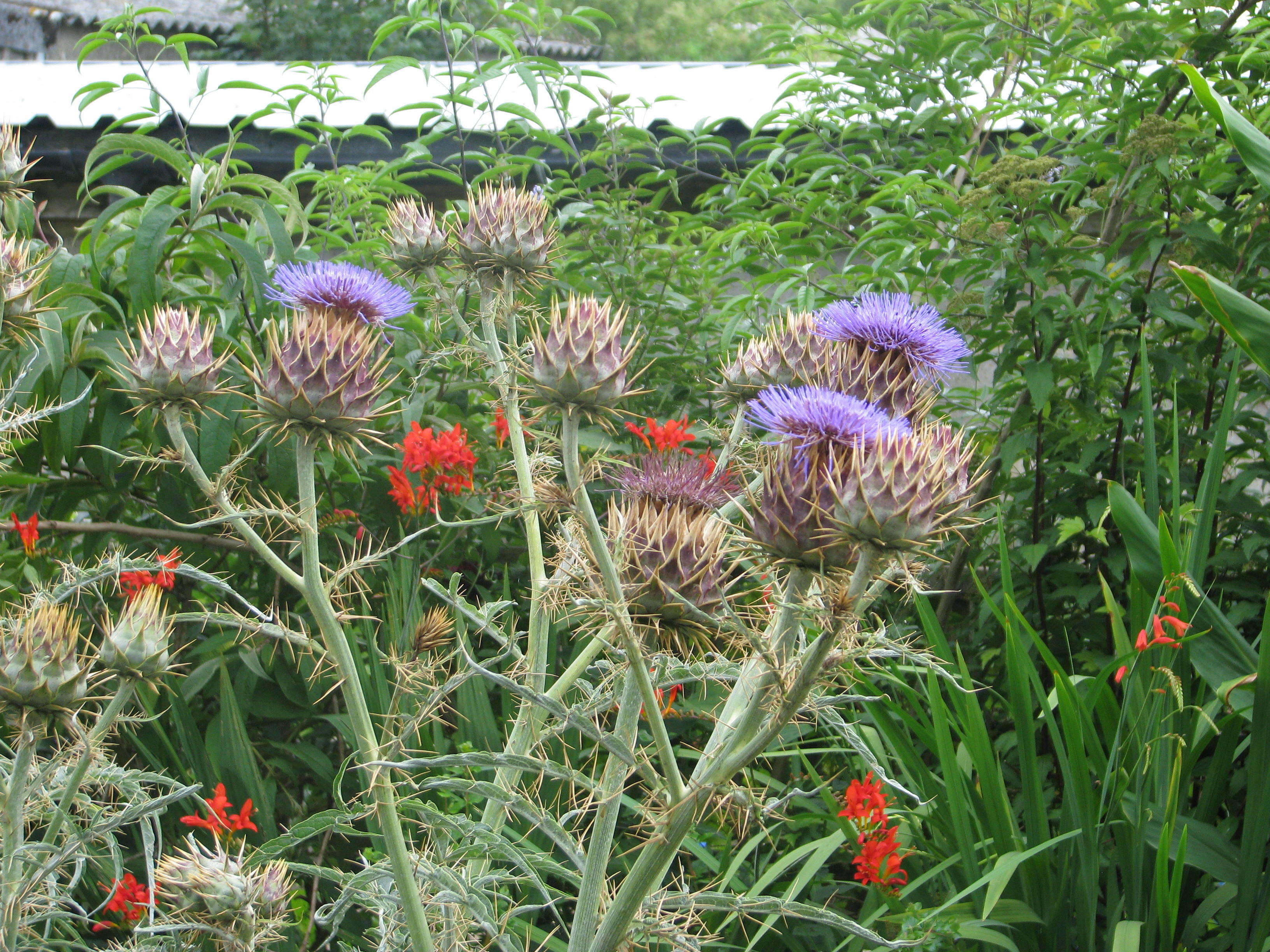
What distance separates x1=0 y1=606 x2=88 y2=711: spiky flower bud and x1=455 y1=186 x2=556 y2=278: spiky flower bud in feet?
3.60

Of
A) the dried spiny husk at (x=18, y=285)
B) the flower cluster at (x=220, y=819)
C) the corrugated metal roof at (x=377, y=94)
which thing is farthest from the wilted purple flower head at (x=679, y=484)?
the corrugated metal roof at (x=377, y=94)

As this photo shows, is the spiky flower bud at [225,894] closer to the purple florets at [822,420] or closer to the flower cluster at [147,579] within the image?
the flower cluster at [147,579]

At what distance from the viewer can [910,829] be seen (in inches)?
102

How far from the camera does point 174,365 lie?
1689mm

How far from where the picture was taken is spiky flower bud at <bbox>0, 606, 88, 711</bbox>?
1493mm

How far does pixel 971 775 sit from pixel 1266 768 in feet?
2.30

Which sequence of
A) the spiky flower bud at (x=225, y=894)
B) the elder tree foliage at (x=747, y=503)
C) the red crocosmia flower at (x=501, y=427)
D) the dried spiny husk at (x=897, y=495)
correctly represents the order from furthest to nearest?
the red crocosmia flower at (x=501, y=427)
the elder tree foliage at (x=747, y=503)
the spiky flower bud at (x=225, y=894)
the dried spiny husk at (x=897, y=495)

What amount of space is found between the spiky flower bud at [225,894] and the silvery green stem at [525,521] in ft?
1.13

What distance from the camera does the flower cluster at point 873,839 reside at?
2.14 metres

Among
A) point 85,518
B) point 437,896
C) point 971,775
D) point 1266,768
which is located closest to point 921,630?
point 971,775

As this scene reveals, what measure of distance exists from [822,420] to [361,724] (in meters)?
0.81

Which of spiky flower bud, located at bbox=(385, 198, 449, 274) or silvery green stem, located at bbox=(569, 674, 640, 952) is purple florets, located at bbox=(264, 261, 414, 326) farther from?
silvery green stem, located at bbox=(569, 674, 640, 952)

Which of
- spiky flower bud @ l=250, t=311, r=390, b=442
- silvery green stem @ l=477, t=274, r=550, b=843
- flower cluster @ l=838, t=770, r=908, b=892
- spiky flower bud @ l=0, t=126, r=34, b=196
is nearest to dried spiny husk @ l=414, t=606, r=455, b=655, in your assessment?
silvery green stem @ l=477, t=274, r=550, b=843

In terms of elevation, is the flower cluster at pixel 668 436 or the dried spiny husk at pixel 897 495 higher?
the dried spiny husk at pixel 897 495
